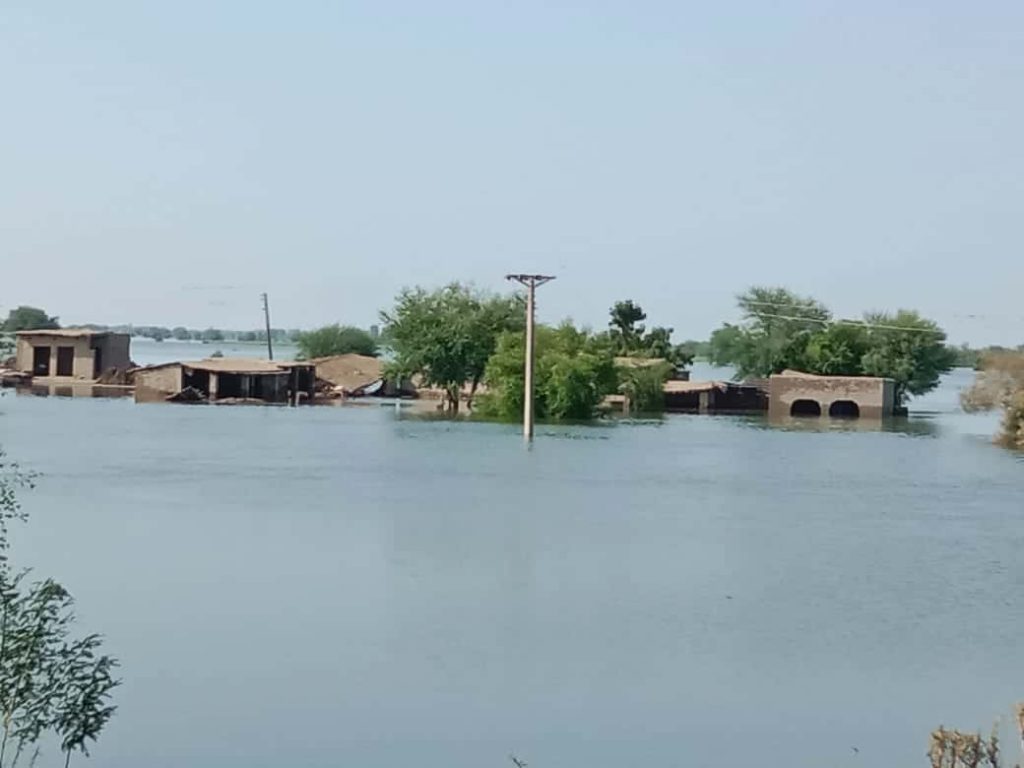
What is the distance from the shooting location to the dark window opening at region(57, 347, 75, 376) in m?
44.0

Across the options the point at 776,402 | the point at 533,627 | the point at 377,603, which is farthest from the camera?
the point at 776,402

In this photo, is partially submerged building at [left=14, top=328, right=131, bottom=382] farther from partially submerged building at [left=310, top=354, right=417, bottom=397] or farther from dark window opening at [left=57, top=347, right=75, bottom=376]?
partially submerged building at [left=310, top=354, right=417, bottom=397]

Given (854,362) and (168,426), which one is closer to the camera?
(168,426)

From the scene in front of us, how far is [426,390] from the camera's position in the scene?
43250 millimetres

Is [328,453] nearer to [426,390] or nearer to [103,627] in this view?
[103,627]

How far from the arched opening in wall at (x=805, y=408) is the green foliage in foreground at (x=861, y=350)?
3358 mm

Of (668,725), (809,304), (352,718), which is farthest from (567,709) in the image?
(809,304)

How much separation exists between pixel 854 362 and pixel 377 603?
3621cm

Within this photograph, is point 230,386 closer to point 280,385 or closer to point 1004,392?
point 280,385

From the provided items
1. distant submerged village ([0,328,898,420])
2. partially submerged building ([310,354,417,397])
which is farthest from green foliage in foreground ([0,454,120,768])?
partially submerged building ([310,354,417,397])

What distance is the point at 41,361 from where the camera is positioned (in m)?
44.3

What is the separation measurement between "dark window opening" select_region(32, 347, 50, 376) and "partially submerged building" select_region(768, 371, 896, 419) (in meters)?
18.3

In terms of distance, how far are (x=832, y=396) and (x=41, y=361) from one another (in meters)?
19.9

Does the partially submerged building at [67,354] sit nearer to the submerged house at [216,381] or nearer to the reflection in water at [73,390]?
the reflection in water at [73,390]
